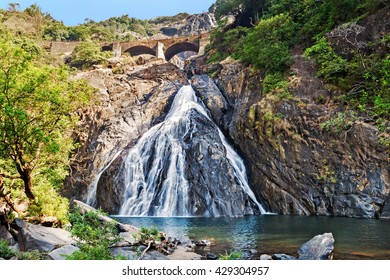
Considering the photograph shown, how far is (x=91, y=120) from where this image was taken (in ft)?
87.2

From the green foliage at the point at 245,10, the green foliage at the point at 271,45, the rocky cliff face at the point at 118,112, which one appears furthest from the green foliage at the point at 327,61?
the green foliage at the point at 245,10

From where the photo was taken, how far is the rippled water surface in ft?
26.1

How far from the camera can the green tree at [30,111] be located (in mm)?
7578

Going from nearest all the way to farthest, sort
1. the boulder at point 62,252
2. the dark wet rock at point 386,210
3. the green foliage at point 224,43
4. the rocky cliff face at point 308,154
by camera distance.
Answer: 1. the boulder at point 62,252
2. the dark wet rock at point 386,210
3. the rocky cliff face at point 308,154
4. the green foliage at point 224,43

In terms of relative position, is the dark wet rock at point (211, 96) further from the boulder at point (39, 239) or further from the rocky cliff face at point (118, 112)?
the boulder at point (39, 239)

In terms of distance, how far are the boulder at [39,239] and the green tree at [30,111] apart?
72.7 inches

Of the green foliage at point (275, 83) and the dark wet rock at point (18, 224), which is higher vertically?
the green foliage at point (275, 83)

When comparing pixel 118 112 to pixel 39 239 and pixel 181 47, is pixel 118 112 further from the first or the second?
pixel 181 47

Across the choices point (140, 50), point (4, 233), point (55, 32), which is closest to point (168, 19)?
point (55, 32)

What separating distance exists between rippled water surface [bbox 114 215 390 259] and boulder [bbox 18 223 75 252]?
348 centimetres

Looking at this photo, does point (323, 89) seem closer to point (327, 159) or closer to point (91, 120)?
point (327, 159)

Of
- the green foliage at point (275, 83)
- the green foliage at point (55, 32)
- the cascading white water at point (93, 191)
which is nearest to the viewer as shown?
the green foliage at point (275, 83)

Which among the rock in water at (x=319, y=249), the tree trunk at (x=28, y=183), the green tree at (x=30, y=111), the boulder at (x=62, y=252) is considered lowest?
the rock in water at (x=319, y=249)

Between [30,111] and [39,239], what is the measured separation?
3.43 meters
